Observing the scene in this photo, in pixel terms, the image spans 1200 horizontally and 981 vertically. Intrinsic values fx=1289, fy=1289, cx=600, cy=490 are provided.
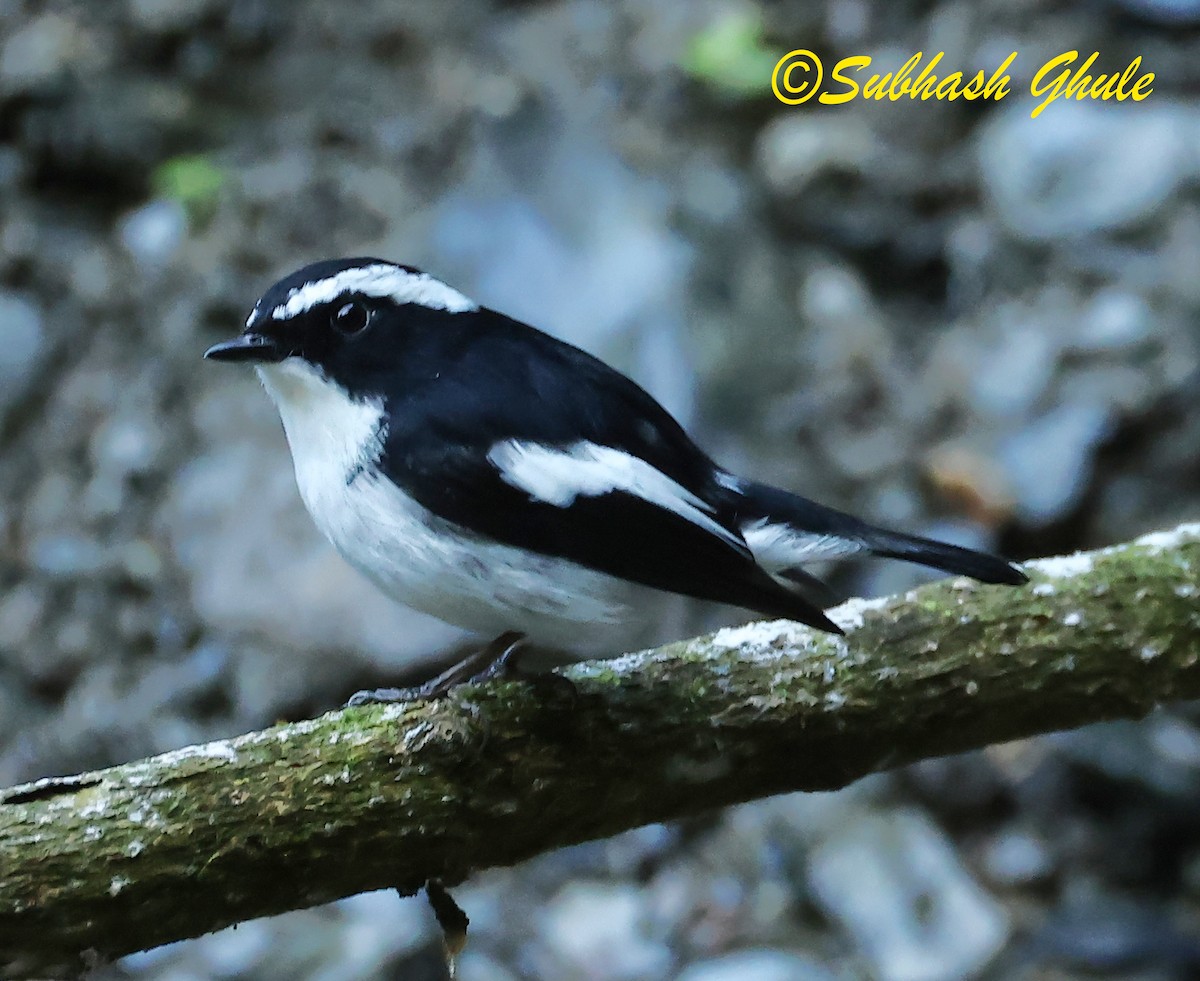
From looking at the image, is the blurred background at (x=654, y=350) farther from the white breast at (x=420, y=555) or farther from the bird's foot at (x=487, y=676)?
the white breast at (x=420, y=555)

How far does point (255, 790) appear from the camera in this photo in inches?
64.0

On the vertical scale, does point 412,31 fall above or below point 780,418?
above

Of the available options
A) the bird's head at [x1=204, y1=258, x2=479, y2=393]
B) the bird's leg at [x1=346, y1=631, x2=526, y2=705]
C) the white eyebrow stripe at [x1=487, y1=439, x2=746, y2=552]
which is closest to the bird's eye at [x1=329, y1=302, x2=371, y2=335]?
the bird's head at [x1=204, y1=258, x2=479, y2=393]

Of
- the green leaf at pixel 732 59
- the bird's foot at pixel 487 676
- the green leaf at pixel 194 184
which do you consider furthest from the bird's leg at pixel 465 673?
the green leaf at pixel 732 59

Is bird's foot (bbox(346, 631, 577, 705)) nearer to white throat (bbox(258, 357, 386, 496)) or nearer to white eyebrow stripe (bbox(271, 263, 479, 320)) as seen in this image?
white throat (bbox(258, 357, 386, 496))

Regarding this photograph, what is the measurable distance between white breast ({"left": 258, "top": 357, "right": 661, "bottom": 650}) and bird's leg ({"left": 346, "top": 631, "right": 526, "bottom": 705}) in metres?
0.08

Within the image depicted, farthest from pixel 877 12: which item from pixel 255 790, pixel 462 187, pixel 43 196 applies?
pixel 255 790

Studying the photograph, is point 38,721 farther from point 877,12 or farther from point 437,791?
point 877,12

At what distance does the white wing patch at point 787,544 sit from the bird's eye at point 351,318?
0.66 meters

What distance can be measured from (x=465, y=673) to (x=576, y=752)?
25 cm

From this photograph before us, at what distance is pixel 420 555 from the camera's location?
5.77 feet

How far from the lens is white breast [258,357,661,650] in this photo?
1.77 m

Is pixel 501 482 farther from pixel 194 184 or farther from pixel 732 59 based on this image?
pixel 732 59

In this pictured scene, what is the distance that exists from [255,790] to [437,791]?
0.24m
